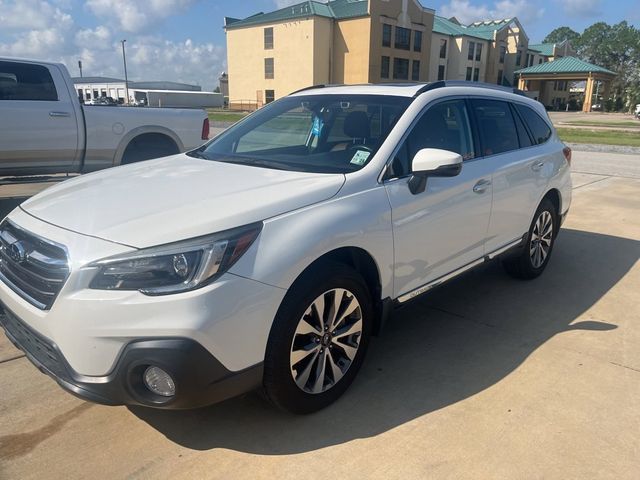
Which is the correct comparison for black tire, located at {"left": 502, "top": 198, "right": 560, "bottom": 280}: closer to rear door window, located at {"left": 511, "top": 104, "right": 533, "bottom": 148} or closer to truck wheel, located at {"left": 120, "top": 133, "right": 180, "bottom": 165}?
rear door window, located at {"left": 511, "top": 104, "right": 533, "bottom": 148}

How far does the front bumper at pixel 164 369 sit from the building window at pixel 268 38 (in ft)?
177

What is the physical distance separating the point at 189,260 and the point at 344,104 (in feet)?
6.49

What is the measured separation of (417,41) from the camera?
5572cm

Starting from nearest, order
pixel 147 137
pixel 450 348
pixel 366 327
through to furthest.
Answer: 1. pixel 366 327
2. pixel 450 348
3. pixel 147 137

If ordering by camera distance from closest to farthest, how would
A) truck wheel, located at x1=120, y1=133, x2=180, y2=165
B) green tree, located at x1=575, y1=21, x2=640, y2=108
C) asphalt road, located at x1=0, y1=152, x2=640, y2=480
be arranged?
asphalt road, located at x1=0, y1=152, x2=640, y2=480
truck wheel, located at x1=120, y1=133, x2=180, y2=165
green tree, located at x1=575, y1=21, x2=640, y2=108

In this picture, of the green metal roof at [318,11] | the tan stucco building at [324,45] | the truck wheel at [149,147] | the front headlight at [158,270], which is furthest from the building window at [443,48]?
the front headlight at [158,270]

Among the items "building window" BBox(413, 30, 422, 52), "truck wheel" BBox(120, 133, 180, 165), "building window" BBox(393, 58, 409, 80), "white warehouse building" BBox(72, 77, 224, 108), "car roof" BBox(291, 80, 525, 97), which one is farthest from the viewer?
"building window" BBox(413, 30, 422, 52)

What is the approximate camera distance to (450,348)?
375 cm

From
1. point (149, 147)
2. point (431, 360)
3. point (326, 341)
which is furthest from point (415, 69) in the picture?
point (326, 341)

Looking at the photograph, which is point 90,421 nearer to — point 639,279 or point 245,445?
point 245,445

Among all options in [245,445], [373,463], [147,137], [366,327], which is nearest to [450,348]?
[366,327]

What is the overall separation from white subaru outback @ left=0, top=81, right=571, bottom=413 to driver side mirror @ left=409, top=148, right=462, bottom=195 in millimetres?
11

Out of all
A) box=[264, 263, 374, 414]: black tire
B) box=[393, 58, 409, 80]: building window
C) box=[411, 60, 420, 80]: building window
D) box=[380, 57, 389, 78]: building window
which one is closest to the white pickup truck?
box=[264, 263, 374, 414]: black tire

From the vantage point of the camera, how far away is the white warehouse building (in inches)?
1522
